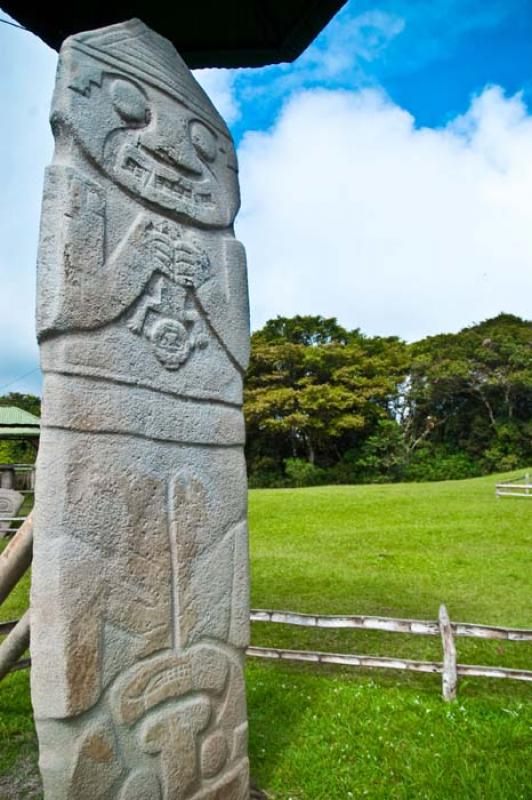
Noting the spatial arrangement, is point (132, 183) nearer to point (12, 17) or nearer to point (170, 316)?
point (170, 316)

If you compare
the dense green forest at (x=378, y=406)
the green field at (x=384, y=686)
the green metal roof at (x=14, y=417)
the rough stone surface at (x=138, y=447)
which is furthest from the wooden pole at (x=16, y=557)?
the dense green forest at (x=378, y=406)

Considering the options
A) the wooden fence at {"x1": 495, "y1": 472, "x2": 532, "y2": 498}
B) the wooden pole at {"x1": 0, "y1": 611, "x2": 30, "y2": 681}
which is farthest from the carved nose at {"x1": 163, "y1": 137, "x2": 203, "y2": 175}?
the wooden fence at {"x1": 495, "y1": 472, "x2": 532, "y2": 498}

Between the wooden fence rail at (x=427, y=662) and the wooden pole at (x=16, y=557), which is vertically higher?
the wooden pole at (x=16, y=557)

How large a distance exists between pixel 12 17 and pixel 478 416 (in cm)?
3485

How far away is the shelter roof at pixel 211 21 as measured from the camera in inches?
166

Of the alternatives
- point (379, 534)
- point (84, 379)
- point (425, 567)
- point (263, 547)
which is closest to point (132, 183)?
point (84, 379)

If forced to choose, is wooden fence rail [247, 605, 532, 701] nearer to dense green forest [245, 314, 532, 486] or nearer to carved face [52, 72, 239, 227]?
carved face [52, 72, 239, 227]

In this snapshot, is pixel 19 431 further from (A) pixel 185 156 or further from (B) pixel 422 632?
(A) pixel 185 156

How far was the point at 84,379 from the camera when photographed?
302 cm

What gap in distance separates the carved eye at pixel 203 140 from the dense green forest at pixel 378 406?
28.7 metres

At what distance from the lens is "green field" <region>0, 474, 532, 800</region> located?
4152 millimetres

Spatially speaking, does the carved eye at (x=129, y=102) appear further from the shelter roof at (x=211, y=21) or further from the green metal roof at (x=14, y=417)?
the green metal roof at (x=14, y=417)

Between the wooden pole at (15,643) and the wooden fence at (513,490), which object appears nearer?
the wooden pole at (15,643)

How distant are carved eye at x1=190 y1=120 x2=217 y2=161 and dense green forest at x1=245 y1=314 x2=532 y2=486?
94.4 feet
